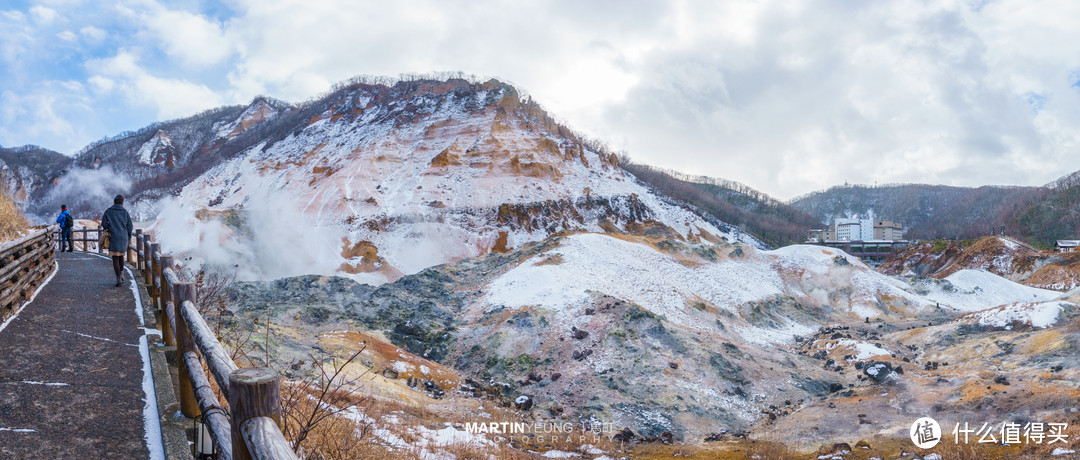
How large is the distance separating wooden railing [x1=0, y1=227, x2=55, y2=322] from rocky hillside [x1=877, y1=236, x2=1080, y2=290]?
5156cm

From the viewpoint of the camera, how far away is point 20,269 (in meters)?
6.87

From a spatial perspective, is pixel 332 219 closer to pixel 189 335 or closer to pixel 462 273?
pixel 462 273

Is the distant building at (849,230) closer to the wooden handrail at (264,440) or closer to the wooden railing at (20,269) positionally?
the wooden railing at (20,269)

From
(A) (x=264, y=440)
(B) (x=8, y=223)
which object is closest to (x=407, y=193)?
(B) (x=8, y=223)

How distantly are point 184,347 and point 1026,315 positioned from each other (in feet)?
83.0

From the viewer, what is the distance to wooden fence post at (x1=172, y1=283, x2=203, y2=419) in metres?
3.65

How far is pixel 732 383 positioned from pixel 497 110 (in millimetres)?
50293

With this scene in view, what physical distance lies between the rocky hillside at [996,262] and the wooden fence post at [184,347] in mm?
50022

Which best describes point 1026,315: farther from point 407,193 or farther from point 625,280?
point 407,193

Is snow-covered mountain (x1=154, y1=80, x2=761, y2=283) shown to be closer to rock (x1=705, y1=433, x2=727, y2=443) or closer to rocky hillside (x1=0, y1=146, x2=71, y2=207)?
rock (x1=705, y1=433, x2=727, y2=443)

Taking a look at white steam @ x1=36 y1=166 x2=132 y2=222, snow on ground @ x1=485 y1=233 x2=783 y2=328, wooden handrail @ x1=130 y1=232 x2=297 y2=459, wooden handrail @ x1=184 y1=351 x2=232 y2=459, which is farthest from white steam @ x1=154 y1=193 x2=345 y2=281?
white steam @ x1=36 y1=166 x2=132 y2=222

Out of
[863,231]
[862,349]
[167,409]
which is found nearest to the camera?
[167,409]

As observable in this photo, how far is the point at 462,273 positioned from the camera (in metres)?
24.7

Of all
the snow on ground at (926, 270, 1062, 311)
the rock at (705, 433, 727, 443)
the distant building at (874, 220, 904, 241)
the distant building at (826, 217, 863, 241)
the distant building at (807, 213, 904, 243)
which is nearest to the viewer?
the rock at (705, 433, 727, 443)
